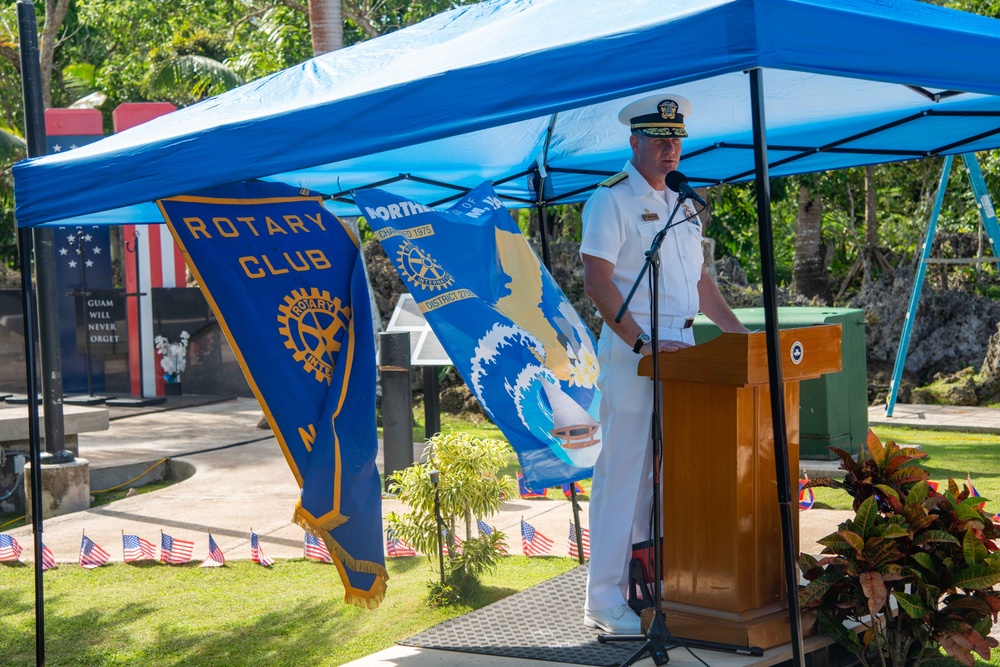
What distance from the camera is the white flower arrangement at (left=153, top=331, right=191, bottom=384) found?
16.0 m

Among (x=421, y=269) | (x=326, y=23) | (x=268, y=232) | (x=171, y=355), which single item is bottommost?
(x=171, y=355)

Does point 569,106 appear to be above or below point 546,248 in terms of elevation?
above

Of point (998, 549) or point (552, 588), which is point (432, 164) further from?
point (998, 549)

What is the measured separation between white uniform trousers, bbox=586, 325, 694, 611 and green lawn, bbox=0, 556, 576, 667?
1236 millimetres

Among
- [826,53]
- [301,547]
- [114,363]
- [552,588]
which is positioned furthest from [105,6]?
[826,53]

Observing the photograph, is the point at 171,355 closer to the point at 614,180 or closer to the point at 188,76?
the point at 188,76

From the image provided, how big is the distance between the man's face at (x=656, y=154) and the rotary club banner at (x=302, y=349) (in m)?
1.30

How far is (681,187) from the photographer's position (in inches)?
142

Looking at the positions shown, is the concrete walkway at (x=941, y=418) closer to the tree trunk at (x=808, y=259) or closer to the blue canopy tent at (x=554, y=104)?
the tree trunk at (x=808, y=259)

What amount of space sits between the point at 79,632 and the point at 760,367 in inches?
144

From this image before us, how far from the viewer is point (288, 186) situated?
15.4 feet

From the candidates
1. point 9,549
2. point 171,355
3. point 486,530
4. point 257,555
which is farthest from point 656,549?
point 171,355

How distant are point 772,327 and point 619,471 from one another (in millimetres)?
1292

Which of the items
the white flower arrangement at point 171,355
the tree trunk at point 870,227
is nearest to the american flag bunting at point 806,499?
the tree trunk at point 870,227
